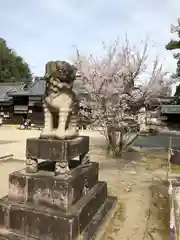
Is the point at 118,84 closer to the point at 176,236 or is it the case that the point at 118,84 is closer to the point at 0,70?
the point at 176,236

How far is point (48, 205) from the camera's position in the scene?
3658mm

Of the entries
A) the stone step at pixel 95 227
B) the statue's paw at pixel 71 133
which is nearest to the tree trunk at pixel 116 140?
the stone step at pixel 95 227

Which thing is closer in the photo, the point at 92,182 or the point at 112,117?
the point at 92,182

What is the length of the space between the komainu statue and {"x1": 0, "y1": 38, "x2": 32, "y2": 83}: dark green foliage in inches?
1759

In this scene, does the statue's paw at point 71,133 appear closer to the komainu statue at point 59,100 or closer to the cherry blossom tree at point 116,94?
the komainu statue at point 59,100

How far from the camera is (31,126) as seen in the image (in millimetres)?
30125

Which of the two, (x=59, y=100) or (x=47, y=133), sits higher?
(x=59, y=100)

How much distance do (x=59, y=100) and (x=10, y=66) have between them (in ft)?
158

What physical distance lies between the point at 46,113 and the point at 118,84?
28.1 ft

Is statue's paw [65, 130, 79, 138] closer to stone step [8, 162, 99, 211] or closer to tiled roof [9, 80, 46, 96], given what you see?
stone step [8, 162, 99, 211]

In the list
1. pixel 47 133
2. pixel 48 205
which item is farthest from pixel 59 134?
pixel 48 205

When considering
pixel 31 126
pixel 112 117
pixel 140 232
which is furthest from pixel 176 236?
pixel 31 126

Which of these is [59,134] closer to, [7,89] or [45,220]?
[45,220]

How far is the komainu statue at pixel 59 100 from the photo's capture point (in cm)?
392
